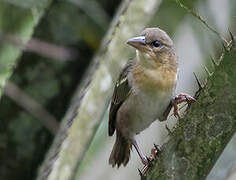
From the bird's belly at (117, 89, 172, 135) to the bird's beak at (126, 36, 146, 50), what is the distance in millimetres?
323

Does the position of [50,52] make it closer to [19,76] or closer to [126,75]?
[19,76]

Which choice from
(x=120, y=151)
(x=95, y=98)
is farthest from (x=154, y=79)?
(x=120, y=151)

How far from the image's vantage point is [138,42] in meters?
3.35

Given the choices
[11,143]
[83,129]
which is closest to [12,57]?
[11,143]

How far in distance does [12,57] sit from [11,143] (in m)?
1.06

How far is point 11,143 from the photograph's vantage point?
3.98 m

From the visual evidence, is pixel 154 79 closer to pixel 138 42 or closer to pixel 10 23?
pixel 138 42

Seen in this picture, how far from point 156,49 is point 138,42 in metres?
0.25

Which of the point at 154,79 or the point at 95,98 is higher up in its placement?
the point at 154,79

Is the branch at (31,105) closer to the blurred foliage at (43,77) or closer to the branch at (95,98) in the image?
the blurred foliage at (43,77)

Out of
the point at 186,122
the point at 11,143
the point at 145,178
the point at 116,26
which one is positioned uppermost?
the point at 116,26

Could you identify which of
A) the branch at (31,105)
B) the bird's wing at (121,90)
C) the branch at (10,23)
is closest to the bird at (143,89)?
the bird's wing at (121,90)

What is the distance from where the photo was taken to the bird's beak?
3.24 m

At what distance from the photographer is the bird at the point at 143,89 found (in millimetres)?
3420
